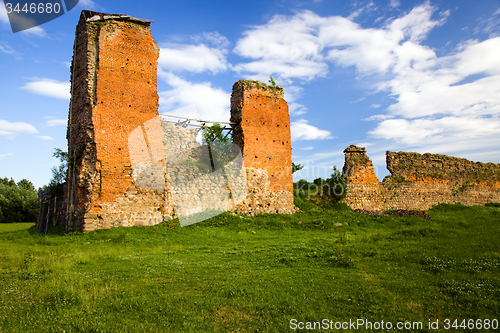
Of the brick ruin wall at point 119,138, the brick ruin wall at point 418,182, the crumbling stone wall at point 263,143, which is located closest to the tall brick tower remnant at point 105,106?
the brick ruin wall at point 119,138

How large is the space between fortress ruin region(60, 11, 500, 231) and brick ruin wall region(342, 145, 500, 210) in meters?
5.51

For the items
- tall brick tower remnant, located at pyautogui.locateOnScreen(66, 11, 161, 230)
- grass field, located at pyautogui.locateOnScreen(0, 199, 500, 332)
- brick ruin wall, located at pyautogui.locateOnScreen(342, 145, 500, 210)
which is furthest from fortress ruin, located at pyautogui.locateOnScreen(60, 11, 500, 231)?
brick ruin wall, located at pyautogui.locateOnScreen(342, 145, 500, 210)

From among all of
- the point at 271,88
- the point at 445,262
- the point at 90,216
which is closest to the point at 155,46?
the point at 271,88

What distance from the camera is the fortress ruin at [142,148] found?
1243cm

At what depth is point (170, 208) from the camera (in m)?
13.4

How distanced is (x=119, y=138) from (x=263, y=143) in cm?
713

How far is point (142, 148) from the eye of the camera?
13.3 metres

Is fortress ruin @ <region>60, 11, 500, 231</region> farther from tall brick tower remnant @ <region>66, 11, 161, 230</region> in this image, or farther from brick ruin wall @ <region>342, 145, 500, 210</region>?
brick ruin wall @ <region>342, 145, 500, 210</region>

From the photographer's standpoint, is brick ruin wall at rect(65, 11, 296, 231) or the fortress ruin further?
the fortress ruin

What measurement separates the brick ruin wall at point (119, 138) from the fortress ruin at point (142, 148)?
4cm

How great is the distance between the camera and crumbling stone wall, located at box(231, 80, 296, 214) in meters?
16.0

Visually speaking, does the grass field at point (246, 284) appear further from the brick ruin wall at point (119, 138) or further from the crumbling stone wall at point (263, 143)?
the crumbling stone wall at point (263, 143)

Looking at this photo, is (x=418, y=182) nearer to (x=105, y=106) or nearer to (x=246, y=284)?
(x=246, y=284)

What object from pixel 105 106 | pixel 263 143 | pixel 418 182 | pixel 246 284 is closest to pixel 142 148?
pixel 105 106
